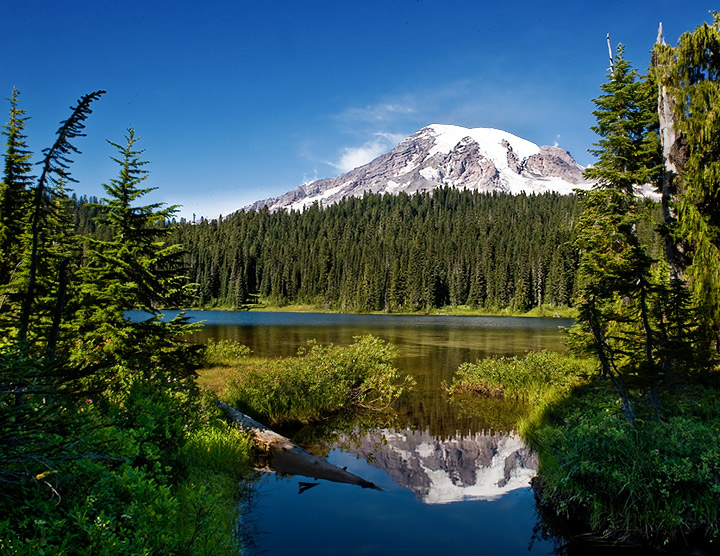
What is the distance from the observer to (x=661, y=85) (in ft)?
45.1

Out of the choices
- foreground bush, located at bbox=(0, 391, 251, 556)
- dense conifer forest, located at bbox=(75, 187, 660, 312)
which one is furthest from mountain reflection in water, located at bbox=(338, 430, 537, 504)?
dense conifer forest, located at bbox=(75, 187, 660, 312)

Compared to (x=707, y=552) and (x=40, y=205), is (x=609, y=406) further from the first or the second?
(x=40, y=205)

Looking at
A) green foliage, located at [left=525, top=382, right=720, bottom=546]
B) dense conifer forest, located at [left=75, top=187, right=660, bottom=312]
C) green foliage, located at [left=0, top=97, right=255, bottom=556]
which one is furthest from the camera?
dense conifer forest, located at [left=75, top=187, right=660, bottom=312]

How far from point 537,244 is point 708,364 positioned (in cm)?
12270

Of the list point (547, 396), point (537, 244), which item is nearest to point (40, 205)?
point (547, 396)

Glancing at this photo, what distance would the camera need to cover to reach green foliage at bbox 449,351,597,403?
56.9 feet

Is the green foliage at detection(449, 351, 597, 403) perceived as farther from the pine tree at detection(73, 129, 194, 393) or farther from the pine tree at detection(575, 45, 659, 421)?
the pine tree at detection(73, 129, 194, 393)

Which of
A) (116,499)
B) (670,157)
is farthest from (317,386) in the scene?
(670,157)

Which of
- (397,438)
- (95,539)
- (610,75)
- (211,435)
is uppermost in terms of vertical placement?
(610,75)

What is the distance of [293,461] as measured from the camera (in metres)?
10.3

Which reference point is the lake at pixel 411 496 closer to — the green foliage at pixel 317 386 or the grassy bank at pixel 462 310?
the green foliage at pixel 317 386

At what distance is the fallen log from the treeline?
10415 cm

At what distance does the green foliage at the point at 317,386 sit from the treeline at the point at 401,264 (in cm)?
9668

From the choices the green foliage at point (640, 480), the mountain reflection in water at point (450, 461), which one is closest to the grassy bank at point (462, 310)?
the mountain reflection in water at point (450, 461)
